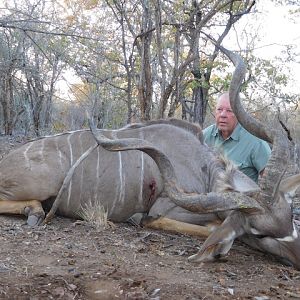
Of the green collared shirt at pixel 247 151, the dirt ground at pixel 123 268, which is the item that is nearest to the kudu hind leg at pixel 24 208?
the dirt ground at pixel 123 268

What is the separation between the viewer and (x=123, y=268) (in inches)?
83.5

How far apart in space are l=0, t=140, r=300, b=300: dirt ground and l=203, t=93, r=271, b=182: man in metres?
0.85

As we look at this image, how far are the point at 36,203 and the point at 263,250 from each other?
1341mm

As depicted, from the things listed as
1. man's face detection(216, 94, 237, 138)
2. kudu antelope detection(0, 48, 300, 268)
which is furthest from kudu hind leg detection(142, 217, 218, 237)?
man's face detection(216, 94, 237, 138)

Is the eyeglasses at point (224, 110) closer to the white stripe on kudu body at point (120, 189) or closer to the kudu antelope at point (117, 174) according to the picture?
the kudu antelope at point (117, 174)

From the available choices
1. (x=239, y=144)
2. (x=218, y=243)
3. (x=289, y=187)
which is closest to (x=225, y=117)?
(x=239, y=144)

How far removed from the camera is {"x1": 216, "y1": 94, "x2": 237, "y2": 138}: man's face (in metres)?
3.53

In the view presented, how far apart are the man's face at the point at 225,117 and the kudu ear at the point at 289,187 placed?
103 centimetres

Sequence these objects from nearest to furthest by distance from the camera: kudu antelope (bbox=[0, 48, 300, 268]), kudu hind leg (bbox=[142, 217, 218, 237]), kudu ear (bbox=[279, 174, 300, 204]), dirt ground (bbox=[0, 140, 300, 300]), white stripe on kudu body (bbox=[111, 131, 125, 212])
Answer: dirt ground (bbox=[0, 140, 300, 300]) → kudu ear (bbox=[279, 174, 300, 204]) → kudu hind leg (bbox=[142, 217, 218, 237]) → kudu antelope (bbox=[0, 48, 300, 268]) → white stripe on kudu body (bbox=[111, 131, 125, 212])

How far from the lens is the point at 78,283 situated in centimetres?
191

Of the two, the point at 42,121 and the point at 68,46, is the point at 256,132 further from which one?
the point at 42,121

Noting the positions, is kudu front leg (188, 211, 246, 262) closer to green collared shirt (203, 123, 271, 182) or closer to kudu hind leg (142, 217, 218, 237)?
kudu hind leg (142, 217, 218, 237)

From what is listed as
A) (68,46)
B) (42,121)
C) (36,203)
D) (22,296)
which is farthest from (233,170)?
(42,121)

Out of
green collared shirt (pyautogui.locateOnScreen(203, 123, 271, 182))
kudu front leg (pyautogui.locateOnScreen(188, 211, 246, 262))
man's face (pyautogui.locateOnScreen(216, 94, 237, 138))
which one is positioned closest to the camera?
kudu front leg (pyautogui.locateOnScreen(188, 211, 246, 262))
